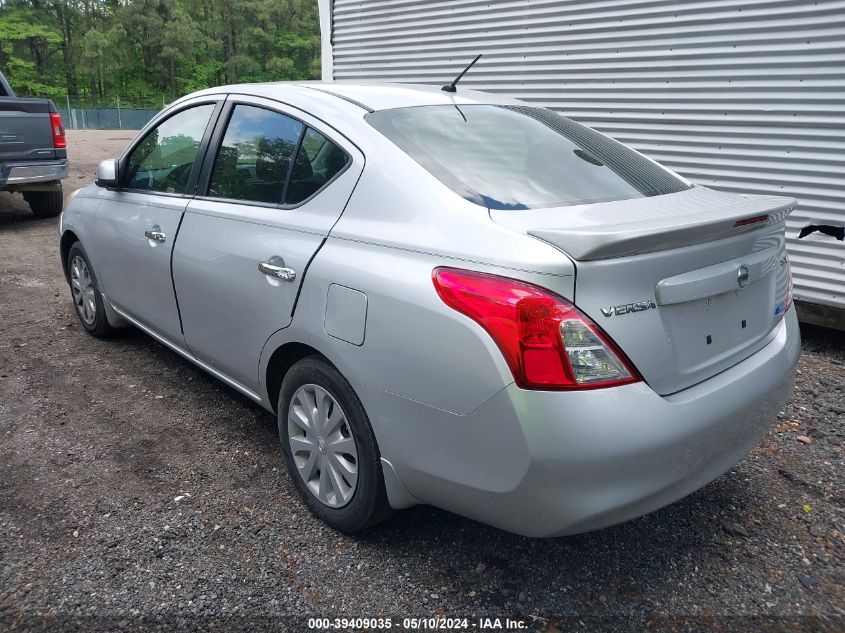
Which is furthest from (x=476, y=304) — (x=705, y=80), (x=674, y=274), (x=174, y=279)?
(x=705, y=80)

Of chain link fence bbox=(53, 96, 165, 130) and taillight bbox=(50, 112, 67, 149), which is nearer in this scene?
taillight bbox=(50, 112, 67, 149)

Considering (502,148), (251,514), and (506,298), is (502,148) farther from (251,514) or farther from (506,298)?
(251,514)

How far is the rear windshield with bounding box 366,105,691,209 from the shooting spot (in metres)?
2.32

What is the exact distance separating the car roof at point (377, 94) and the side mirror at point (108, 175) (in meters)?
1.11

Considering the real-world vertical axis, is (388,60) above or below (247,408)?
above

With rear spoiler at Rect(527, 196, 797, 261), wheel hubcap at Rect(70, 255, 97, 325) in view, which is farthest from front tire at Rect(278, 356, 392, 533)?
wheel hubcap at Rect(70, 255, 97, 325)

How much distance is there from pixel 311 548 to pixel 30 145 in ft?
25.4

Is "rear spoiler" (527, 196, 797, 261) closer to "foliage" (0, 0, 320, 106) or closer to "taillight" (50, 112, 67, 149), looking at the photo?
"taillight" (50, 112, 67, 149)

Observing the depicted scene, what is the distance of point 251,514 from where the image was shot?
107 inches

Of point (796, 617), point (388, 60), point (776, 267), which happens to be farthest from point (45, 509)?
point (388, 60)

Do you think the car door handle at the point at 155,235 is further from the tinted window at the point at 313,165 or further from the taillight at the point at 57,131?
the taillight at the point at 57,131

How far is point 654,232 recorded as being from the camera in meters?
1.91

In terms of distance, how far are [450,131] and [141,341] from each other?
3.02 meters

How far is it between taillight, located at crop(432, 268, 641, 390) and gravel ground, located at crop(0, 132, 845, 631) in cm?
88
